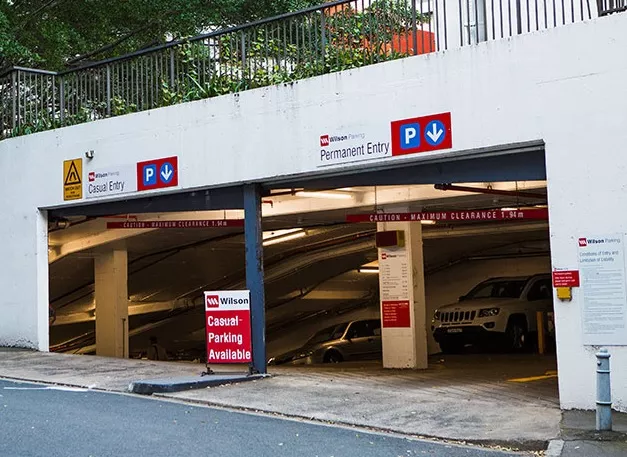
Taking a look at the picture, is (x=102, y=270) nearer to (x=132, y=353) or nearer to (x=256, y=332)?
(x=132, y=353)

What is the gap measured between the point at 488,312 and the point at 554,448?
44.5 ft

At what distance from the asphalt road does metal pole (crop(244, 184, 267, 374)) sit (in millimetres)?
2978

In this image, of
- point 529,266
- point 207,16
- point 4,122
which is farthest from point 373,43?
point 529,266

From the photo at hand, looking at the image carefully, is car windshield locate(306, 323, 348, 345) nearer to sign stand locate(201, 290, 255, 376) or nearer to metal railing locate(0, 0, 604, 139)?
metal railing locate(0, 0, 604, 139)

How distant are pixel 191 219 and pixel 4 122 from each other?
4.52 m

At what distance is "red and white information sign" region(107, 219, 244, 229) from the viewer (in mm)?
19266

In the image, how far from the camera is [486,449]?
392 inches

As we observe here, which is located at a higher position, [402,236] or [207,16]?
[207,16]

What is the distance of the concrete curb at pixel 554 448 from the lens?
373 inches

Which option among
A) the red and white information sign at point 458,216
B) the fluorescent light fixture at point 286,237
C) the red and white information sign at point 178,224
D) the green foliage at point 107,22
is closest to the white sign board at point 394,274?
the red and white information sign at point 458,216

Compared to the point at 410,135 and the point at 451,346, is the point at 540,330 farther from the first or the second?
the point at 410,135

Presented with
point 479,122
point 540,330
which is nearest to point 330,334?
point 540,330

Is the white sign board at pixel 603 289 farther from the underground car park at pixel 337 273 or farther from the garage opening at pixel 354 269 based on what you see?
the underground car park at pixel 337 273

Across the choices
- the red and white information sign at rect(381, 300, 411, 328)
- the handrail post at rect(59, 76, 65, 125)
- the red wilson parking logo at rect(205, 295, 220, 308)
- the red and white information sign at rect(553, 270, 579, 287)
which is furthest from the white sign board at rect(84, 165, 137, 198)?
the red and white information sign at rect(553, 270, 579, 287)
